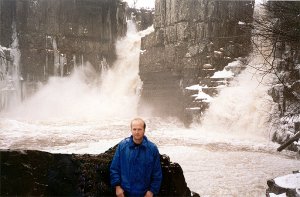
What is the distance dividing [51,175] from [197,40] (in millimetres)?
22595

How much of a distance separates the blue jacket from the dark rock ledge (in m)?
0.42

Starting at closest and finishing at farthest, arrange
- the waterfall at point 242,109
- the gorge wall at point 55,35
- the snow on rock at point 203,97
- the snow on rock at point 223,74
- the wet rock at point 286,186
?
the wet rock at point 286,186 < the waterfall at point 242,109 < the snow on rock at point 203,97 < the snow on rock at point 223,74 < the gorge wall at point 55,35

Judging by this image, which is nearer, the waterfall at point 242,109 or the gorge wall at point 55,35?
the waterfall at point 242,109

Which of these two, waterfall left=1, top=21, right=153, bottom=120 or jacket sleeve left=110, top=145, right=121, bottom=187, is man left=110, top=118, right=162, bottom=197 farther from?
waterfall left=1, top=21, right=153, bottom=120

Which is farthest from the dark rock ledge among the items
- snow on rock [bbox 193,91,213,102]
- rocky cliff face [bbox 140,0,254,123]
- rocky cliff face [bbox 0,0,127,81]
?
rocky cliff face [bbox 0,0,127,81]

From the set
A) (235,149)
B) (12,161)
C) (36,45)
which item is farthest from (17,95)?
(12,161)

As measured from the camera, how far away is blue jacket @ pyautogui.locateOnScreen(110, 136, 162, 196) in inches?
150

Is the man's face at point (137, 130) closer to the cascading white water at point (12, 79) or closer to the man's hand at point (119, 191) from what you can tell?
the man's hand at point (119, 191)

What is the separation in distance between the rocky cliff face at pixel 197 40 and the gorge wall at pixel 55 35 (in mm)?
8320

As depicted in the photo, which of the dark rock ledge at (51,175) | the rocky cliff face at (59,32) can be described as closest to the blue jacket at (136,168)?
the dark rock ledge at (51,175)

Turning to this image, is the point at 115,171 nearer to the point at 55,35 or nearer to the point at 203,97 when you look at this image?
the point at 203,97

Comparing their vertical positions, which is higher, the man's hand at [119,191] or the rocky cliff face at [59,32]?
the rocky cliff face at [59,32]

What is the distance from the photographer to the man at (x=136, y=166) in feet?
12.5

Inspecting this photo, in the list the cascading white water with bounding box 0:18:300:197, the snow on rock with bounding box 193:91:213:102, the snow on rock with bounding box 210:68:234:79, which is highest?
the snow on rock with bounding box 210:68:234:79
